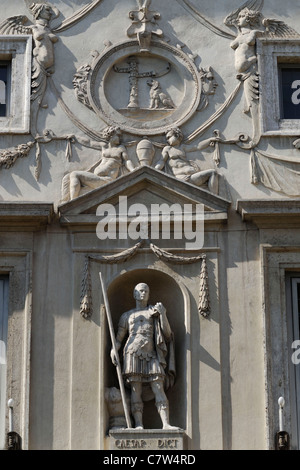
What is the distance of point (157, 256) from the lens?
17844mm

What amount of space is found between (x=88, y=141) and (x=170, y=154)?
103cm

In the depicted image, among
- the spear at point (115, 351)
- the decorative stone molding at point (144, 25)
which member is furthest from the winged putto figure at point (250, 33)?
the spear at point (115, 351)

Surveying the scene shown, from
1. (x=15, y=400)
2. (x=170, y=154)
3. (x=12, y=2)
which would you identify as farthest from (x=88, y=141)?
(x=15, y=400)

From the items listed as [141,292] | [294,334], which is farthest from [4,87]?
[294,334]

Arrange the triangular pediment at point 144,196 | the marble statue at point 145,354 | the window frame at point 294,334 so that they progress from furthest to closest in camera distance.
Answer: the triangular pediment at point 144,196, the window frame at point 294,334, the marble statue at point 145,354

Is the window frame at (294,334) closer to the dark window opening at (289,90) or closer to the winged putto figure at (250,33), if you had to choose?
the dark window opening at (289,90)

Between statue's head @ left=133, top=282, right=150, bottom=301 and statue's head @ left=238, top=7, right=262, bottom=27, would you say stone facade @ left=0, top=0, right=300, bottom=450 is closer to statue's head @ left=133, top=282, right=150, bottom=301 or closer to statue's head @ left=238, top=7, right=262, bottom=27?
statue's head @ left=238, top=7, right=262, bottom=27

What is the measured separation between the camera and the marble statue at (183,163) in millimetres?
18250

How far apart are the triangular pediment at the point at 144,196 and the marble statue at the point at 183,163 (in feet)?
0.68

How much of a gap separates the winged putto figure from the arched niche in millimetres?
2679

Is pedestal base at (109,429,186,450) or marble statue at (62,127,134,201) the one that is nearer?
pedestal base at (109,429,186,450)

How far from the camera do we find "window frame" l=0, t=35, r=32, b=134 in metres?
18.6

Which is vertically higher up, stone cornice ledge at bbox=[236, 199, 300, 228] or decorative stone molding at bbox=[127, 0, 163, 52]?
decorative stone molding at bbox=[127, 0, 163, 52]

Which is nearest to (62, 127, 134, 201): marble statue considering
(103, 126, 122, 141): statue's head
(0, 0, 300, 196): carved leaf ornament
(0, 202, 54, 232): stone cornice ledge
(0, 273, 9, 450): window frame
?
(103, 126, 122, 141): statue's head
